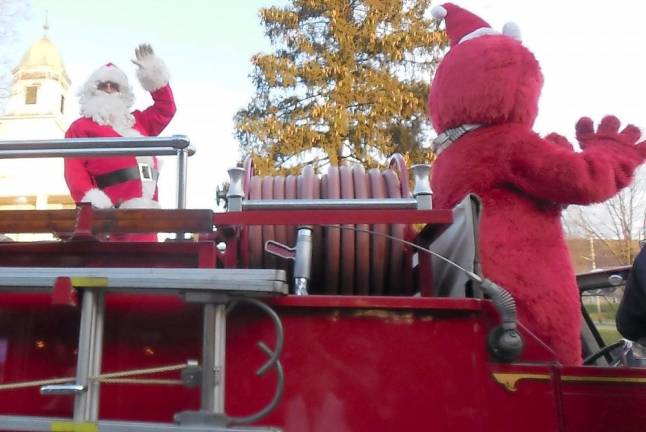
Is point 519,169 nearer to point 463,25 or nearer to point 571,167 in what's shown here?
point 571,167

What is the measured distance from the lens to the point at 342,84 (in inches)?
571

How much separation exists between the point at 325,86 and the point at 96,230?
43.7ft

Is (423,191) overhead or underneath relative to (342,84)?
underneath

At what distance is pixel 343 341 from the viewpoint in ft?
6.22

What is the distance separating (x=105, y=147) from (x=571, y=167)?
1695 mm

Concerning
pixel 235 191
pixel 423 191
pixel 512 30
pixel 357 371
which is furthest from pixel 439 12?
pixel 357 371

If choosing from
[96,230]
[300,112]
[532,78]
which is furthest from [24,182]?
[300,112]

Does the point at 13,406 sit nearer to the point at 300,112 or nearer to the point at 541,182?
the point at 541,182

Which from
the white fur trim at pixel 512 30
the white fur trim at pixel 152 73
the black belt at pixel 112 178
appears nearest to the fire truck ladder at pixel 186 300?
the black belt at pixel 112 178

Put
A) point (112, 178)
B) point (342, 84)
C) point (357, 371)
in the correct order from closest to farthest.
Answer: point (357, 371), point (112, 178), point (342, 84)

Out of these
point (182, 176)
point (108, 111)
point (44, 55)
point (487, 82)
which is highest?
point (44, 55)

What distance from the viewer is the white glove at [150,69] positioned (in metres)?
3.53

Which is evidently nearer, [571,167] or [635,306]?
[635,306]

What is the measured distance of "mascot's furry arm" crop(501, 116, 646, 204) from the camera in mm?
2395
